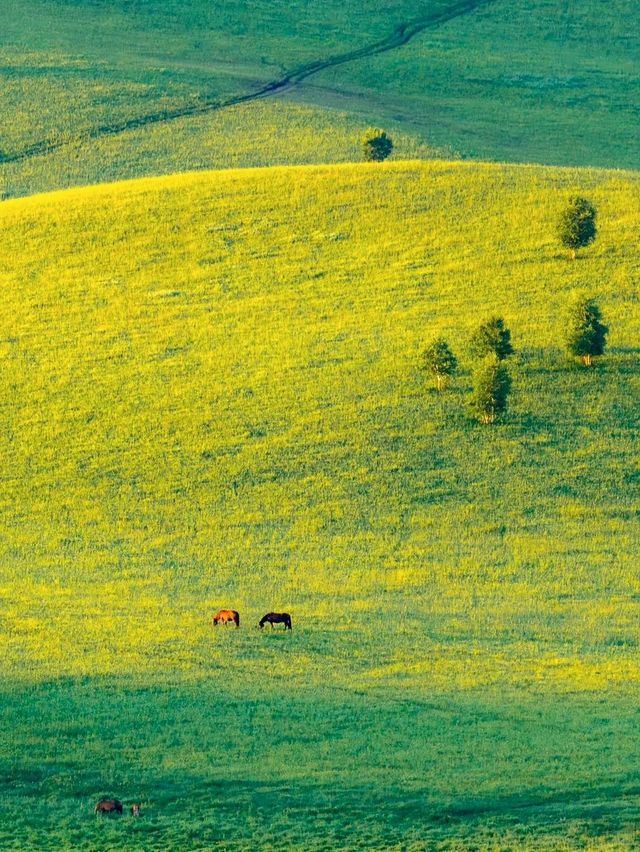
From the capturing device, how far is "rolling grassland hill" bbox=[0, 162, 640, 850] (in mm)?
34250

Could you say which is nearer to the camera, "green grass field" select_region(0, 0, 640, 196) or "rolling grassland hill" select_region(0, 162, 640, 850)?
"rolling grassland hill" select_region(0, 162, 640, 850)

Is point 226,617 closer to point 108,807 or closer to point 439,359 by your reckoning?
point 108,807

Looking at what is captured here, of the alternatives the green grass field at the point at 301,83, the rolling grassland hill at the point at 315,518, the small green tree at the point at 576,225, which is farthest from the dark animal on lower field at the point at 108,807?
the green grass field at the point at 301,83

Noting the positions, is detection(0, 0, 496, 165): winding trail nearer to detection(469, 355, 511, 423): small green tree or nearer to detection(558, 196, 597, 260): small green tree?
detection(558, 196, 597, 260): small green tree

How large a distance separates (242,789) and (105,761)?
3.40m

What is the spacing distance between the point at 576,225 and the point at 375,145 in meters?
19.4

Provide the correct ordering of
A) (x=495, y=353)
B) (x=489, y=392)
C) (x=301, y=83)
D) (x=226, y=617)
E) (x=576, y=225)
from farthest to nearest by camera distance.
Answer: (x=301, y=83), (x=576, y=225), (x=495, y=353), (x=489, y=392), (x=226, y=617)

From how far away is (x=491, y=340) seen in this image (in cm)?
5906

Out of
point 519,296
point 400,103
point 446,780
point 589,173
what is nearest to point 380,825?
point 446,780

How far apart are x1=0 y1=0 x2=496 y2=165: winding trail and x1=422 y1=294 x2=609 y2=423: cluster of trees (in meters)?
40.6

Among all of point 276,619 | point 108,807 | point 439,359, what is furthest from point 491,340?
point 108,807

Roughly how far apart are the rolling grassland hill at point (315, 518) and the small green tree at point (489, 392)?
574 mm

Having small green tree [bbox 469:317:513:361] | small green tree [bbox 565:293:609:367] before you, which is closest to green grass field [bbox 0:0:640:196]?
small green tree [bbox 469:317:513:361]

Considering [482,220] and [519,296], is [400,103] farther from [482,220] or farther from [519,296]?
[519,296]
